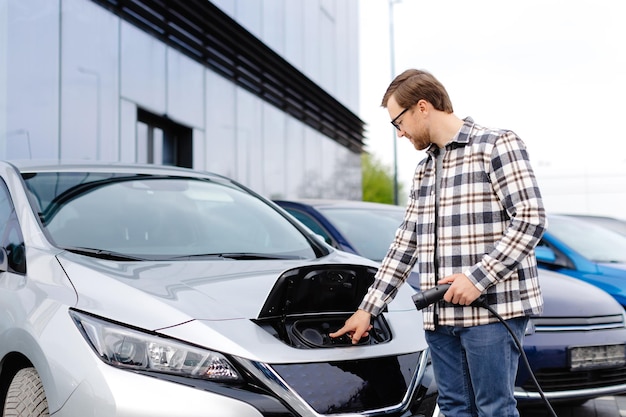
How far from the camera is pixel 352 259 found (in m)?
3.48

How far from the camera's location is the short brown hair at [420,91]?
2.24 m

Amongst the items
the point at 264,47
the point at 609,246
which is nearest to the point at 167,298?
the point at 609,246

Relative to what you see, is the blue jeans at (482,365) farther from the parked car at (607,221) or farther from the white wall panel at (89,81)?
the white wall panel at (89,81)

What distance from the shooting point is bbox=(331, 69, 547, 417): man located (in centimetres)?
210

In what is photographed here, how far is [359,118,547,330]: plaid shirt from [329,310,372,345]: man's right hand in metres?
0.24

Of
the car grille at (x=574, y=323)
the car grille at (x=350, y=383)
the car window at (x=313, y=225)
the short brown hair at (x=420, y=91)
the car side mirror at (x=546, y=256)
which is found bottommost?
the car grille at (x=574, y=323)

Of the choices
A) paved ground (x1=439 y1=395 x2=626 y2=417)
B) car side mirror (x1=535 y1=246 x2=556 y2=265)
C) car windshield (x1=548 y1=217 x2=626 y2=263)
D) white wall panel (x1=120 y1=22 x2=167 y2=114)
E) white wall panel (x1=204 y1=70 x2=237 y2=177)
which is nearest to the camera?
paved ground (x1=439 y1=395 x2=626 y2=417)

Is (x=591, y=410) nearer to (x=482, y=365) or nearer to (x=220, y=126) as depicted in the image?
(x=482, y=365)

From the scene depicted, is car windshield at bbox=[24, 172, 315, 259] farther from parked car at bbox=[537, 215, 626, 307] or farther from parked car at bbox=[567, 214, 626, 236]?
parked car at bbox=[567, 214, 626, 236]

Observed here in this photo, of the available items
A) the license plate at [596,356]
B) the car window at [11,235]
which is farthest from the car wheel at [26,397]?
the license plate at [596,356]

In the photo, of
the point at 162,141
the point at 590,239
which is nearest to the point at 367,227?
the point at 590,239

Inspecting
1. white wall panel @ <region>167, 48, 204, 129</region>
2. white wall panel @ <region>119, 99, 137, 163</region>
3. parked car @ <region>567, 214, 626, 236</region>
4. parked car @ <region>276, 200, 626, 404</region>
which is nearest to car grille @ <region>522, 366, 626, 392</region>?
parked car @ <region>276, 200, 626, 404</region>

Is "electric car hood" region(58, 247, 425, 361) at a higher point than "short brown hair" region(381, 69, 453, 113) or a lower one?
lower

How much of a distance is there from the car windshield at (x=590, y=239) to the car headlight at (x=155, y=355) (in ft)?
14.9
